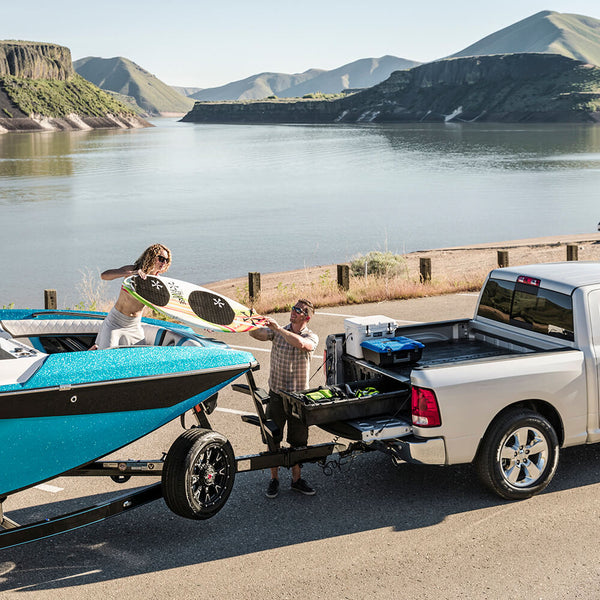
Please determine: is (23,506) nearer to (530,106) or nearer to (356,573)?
(356,573)

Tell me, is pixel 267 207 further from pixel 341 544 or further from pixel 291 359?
pixel 341 544

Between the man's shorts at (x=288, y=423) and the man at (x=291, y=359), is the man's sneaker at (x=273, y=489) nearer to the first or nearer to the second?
the man at (x=291, y=359)

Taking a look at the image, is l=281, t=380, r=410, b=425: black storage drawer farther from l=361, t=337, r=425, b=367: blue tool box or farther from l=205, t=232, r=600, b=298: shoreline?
l=205, t=232, r=600, b=298: shoreline

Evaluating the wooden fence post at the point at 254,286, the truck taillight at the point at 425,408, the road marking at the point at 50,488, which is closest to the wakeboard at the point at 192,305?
the truck taillight at the point at 425,408

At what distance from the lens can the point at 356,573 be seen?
213 inches

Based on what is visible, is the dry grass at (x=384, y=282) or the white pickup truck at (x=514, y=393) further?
the dry grass at (x=384, y=282)

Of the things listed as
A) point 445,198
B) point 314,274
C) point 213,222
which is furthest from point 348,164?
point 314,274

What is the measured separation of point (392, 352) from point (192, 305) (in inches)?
71.5

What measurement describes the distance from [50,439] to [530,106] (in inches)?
8181

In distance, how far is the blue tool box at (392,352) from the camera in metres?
6.85

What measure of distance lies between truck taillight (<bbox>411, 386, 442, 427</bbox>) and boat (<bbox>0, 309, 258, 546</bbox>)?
1329 millimetres

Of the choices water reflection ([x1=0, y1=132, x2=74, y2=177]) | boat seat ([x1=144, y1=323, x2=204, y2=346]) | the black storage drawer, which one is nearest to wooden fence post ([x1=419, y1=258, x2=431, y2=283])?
boat seat ([x1=144, y1=323, x2=204, y2=346])

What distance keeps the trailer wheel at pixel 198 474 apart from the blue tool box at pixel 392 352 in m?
1.65

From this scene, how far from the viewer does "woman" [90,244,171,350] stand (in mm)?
7117
